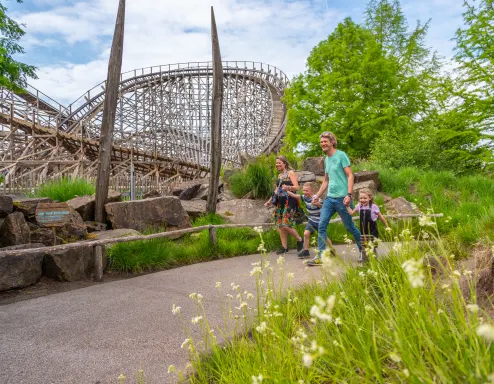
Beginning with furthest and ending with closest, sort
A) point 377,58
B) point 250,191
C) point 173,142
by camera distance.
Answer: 1. point 173,142
2. point 377,58
3. point 250,191

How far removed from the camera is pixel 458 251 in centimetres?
462

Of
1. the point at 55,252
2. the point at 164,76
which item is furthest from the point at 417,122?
the point at 164,76

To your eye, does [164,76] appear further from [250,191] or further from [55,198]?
[55,198]

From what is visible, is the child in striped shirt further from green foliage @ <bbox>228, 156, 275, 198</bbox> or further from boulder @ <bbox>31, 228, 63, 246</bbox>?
green foliage @ <bbox>228, 156, 275, 198</bbox>

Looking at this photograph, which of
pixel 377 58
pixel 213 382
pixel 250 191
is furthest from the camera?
pixel 377 58

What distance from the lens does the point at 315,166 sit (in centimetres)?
1313

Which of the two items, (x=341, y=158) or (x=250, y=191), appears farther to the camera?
(x=250, y=191)

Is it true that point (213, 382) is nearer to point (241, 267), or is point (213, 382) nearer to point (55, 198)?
point (241, 267)

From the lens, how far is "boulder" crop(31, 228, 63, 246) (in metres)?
5.54

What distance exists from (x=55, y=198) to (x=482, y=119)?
12.1 meters

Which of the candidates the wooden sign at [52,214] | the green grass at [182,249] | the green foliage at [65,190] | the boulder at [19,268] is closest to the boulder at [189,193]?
the green foliage at [65,190]

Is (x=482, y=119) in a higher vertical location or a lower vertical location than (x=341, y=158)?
higher

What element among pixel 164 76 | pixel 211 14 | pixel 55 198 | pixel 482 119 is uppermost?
pixel 164 76

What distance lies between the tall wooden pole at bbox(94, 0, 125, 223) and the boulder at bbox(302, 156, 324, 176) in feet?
24.7
